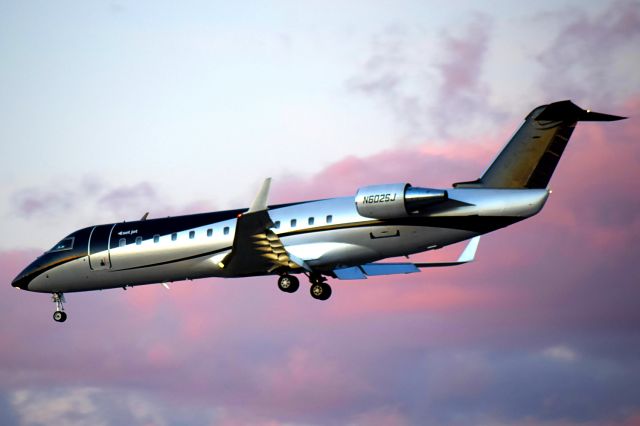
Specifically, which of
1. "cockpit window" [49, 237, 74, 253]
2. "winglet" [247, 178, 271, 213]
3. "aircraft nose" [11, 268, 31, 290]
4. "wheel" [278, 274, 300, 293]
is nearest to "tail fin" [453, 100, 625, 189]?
"winglet" [247, 178, 271, 213]

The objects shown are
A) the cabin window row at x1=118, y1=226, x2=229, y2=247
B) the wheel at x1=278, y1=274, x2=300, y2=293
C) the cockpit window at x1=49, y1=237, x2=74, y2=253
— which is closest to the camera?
the wheel at x1=278, y1=274, x2=300, y2=293

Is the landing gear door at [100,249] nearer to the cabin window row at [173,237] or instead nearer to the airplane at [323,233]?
the airplane at [323,233]

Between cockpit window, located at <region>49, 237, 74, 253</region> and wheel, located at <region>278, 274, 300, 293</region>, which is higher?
cockpit window, located at <region>49, 237, 74, 253</region>

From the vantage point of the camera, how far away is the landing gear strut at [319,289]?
4216 centimetres

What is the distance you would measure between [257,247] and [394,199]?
15.0 feet

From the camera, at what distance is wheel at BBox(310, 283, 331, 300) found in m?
42.2

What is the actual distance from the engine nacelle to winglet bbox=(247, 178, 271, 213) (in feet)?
8.95

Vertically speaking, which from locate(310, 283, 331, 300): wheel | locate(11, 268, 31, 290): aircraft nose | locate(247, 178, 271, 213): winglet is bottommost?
locate(310, 283, 331, 300): wheel

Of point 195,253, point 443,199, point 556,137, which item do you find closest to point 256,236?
point 195,253

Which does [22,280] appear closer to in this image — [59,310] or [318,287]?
[59,310]

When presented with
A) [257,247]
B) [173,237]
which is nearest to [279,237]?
[257,247]

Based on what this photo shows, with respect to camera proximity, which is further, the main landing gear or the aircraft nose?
the aircraft nose

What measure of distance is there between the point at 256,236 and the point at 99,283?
6787 mm

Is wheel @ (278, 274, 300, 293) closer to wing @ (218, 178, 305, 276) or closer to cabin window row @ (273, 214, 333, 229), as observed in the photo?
wing @ (218, 178, 305, 276)
